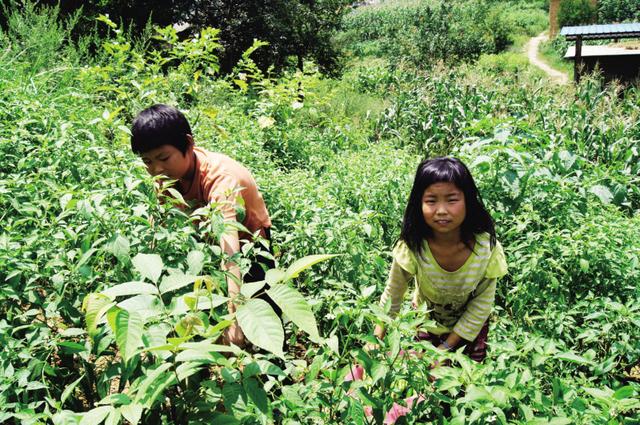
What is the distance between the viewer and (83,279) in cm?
155

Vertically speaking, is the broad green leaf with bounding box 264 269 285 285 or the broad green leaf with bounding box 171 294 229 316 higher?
the broad green leaf with bounding box 264 269 285 285

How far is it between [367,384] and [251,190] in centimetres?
105

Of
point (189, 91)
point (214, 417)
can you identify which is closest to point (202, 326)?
point (214, 417)

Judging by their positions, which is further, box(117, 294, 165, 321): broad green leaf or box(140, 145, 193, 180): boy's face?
box(140, 145, 193, 180): boy's face

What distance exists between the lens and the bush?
24406mm

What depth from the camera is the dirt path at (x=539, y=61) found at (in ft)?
57.1

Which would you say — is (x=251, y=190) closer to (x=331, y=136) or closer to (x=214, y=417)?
(x=214, y=417)

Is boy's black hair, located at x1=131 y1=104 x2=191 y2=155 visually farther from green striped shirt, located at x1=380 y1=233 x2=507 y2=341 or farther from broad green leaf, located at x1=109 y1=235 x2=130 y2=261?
green striped shirt, located at x1=380 y1=233 x2=507 y2=341

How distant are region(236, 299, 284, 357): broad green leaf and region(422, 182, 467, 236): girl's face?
3.67 ft

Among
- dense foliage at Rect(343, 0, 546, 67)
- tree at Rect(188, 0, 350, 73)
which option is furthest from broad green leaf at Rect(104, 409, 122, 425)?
dense foliage at Rect(343, 0, 546, 67)

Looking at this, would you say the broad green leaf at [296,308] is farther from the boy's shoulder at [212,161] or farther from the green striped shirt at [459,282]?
the green striped shirt at [459,282]

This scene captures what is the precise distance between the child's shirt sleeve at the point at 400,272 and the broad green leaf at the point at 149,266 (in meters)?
1.17

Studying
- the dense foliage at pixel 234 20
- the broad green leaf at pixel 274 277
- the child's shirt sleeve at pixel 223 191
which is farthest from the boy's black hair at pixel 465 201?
the dense foliage at pixel 234 20

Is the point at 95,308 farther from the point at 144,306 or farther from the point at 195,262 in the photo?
the point at 195,262
